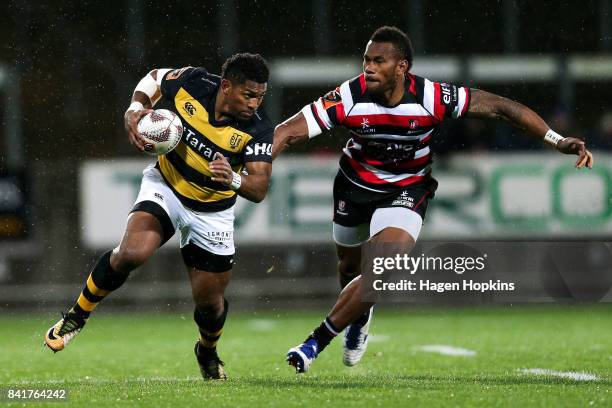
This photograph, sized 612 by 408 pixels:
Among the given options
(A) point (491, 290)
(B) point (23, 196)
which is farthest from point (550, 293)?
(B) point (23, 196)

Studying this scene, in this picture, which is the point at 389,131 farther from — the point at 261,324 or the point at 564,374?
the point at 261,324

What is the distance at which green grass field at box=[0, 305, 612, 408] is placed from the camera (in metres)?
6.29

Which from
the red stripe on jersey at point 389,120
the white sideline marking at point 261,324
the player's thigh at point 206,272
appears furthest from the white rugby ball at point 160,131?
the white sideline marking at point 261,324

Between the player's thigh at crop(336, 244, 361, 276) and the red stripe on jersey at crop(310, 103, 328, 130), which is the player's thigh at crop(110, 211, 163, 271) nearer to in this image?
the red stripe on jersey at crop(310, 103, 328, 130)

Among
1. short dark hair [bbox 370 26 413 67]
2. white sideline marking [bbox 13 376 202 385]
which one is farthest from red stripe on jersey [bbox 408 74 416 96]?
white sideline marking [bbox 13 376 202 385]

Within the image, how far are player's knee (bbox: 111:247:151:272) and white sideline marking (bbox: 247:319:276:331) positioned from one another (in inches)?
199

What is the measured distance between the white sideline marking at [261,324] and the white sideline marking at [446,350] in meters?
2.46

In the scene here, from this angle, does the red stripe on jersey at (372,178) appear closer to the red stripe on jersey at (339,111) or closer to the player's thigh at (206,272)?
the red stripe on jersey at (339,111)

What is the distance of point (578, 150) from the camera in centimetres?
719

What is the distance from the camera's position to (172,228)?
286 inches

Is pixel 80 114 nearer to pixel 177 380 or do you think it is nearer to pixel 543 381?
pixel 177 380

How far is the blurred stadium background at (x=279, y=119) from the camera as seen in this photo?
43.2 ft

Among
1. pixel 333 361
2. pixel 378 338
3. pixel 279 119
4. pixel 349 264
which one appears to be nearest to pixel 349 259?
pixel 349 264

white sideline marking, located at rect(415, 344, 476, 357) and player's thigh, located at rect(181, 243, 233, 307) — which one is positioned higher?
player's thigh, located at rect(181, 243, 233, 307)
